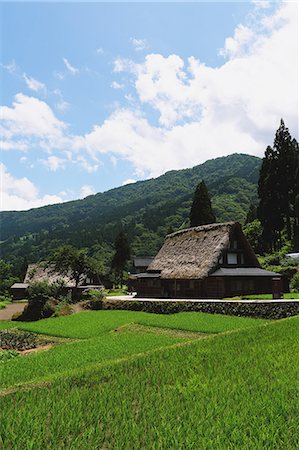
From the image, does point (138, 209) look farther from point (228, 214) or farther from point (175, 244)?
point (175, 244)

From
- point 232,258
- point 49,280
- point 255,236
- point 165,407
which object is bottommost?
point 165,407

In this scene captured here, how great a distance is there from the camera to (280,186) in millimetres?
43875

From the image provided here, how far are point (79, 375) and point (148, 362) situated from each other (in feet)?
6.60

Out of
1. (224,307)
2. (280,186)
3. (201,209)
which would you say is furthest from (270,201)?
(224,307)

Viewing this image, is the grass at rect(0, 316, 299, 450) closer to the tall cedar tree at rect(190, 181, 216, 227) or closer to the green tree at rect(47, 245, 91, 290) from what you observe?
the green tree at rect(47, 245, 91, 290)

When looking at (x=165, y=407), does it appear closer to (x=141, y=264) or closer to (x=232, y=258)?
(x=232, y=258)

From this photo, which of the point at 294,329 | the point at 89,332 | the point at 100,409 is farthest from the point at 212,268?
the point at 100,409

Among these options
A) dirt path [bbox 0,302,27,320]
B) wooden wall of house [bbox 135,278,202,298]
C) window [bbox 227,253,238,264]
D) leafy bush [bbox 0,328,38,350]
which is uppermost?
window [bbox 227,253,238,264]

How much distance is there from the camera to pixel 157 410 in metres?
5.49

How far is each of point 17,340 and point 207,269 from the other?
15295 mm

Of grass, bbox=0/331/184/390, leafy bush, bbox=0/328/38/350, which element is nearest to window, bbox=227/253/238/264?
grass, bbox=0/331/184/390

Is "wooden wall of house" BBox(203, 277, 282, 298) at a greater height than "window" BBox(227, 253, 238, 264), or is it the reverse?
"window" BBox(227, 253, 238, 264)

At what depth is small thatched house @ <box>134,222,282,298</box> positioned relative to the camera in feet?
94.5

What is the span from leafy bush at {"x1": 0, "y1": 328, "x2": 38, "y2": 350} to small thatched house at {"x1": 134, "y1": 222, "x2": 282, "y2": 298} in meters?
13.9
